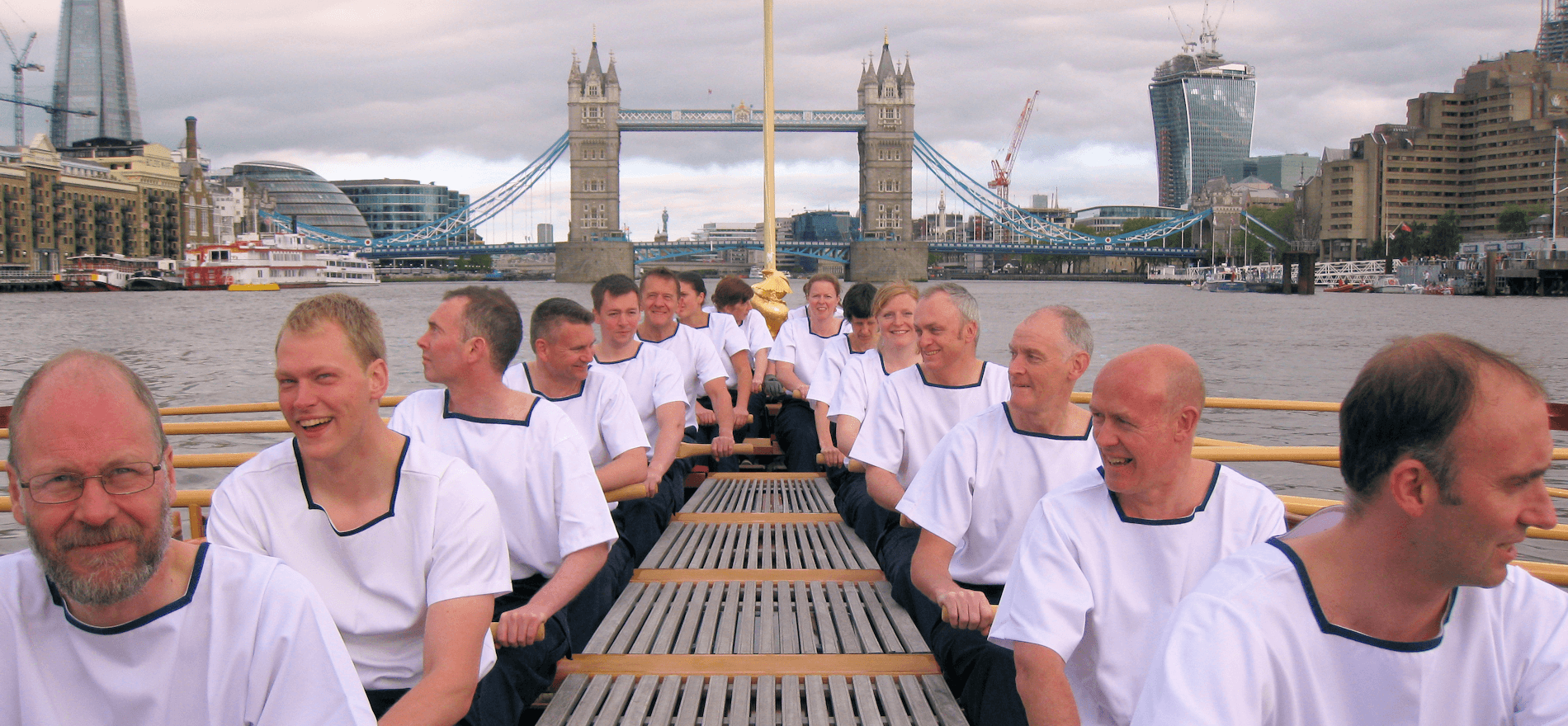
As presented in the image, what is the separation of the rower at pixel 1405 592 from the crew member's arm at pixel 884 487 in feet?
6.84

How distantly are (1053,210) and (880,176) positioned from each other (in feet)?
258

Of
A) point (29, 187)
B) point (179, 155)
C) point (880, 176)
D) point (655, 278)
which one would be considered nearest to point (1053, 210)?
point (880, 176)

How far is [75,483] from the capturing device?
1328 millimetres

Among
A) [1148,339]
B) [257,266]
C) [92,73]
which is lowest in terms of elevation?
[1148,339]

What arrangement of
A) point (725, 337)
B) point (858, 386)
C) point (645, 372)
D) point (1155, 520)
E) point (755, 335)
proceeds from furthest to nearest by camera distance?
point (755, 335) < point (725, 337) < point (645, 372) < point (858, 386) < point (1155, 520)

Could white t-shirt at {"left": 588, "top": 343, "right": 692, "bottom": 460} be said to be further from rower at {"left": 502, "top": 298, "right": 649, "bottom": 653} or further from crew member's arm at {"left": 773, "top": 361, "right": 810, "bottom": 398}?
crew member's arm at {"left": 773, "top": 361, "right": 810, "bottom": 398}

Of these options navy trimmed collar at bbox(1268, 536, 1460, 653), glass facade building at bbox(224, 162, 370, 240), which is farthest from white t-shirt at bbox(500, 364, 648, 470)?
glass facade building at bbox(224, 162, 370, 240)

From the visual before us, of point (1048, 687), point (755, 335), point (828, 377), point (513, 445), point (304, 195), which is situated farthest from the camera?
point (304, 195)

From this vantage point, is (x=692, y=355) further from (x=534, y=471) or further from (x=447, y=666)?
(x=447, y=666)

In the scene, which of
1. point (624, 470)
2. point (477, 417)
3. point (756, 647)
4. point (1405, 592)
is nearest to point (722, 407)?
point (624, 470)

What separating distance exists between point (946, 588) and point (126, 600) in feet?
5.50

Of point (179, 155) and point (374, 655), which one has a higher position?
point (179, 155)

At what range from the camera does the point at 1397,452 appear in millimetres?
1264

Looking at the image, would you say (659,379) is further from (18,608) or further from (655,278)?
(18,608)
